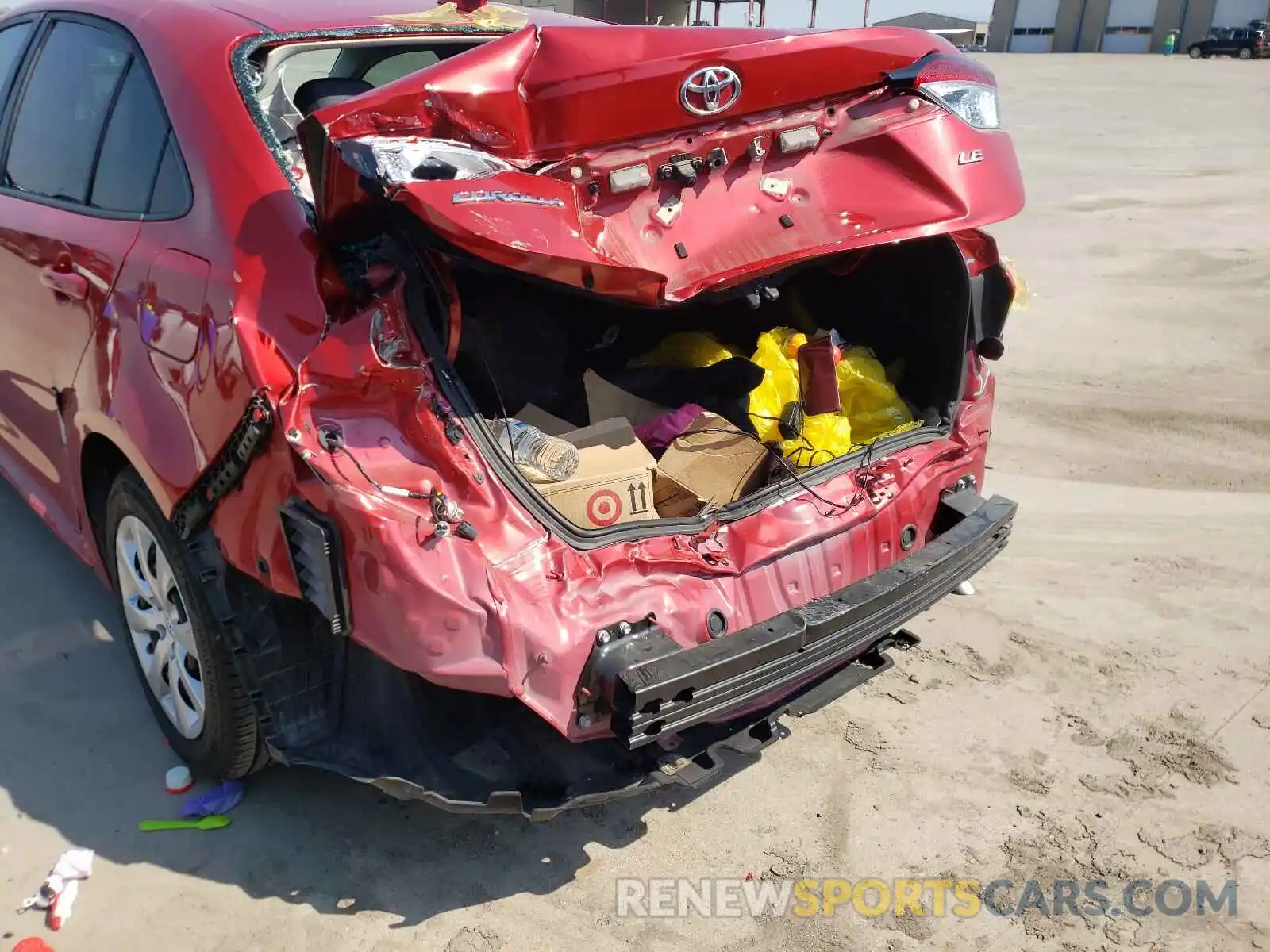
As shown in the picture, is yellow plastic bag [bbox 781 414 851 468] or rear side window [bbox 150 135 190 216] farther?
yellow plastic bag [bbox 781 414 851 468]

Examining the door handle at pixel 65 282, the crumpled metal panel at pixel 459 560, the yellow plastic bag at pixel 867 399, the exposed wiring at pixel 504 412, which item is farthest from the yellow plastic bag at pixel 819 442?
the door handle at pixel 65 282

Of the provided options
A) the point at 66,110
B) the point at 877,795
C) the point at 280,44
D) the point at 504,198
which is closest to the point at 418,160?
the point at 504,198

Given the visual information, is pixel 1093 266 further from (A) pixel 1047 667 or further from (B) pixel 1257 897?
(B) pixel 1257 897

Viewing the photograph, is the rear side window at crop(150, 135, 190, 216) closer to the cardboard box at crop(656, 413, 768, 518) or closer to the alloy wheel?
the alloy wheel

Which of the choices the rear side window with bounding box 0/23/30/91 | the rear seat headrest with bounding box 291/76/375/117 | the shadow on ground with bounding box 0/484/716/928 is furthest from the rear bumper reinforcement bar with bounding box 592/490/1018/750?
the rear side window with bounding box 0/23/30/91

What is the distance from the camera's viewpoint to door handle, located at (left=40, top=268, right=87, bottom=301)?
2645mm

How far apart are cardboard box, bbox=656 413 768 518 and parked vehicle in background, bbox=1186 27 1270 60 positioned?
155 ft

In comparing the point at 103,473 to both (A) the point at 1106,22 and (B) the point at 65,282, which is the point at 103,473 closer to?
(B) the point at 65,282

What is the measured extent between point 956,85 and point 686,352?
1109mm

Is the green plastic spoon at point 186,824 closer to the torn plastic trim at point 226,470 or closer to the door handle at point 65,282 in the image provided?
the torn plastic trim at point 226,470

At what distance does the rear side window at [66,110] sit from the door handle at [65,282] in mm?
222

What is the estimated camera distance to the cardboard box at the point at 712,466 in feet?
8.73

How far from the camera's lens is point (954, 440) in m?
2.96

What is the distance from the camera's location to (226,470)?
214 cm
